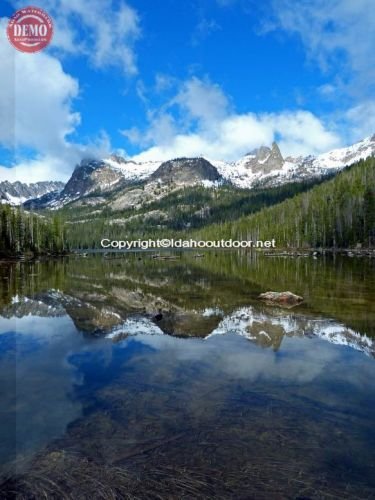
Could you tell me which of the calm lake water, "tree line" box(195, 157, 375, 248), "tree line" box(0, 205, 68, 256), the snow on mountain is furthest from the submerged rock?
"tree line" box(195, 157, 375, 248)

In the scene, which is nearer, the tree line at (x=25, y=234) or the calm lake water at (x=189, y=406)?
the calm lake water at (x=189, y=406)

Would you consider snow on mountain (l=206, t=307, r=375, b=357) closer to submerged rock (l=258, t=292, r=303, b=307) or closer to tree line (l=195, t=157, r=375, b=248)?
submerged rock (l=258, t=292, r=303, b=307)

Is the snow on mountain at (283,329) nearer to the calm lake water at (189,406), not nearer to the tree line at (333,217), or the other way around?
→ the calm lake water at (189,406)

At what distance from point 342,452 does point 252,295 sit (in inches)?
1063

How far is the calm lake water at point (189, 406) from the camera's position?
8562mm

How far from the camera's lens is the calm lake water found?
8.56m

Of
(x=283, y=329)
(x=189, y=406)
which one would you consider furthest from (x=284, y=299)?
(x=189, y=406)

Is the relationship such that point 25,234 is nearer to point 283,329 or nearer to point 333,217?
point 283,329

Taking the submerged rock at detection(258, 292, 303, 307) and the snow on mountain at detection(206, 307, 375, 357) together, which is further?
the submerged rock at detection(258, 292, 303, 307)

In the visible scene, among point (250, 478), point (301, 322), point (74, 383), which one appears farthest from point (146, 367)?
point (301, 322)

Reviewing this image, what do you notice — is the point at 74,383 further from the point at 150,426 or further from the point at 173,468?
the point at 173,468

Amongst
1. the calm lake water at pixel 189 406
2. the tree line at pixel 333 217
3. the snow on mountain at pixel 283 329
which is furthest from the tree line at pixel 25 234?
the tree line at pixel 333 217

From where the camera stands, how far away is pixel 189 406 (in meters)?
12.3

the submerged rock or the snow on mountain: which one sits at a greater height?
the submerged rock
